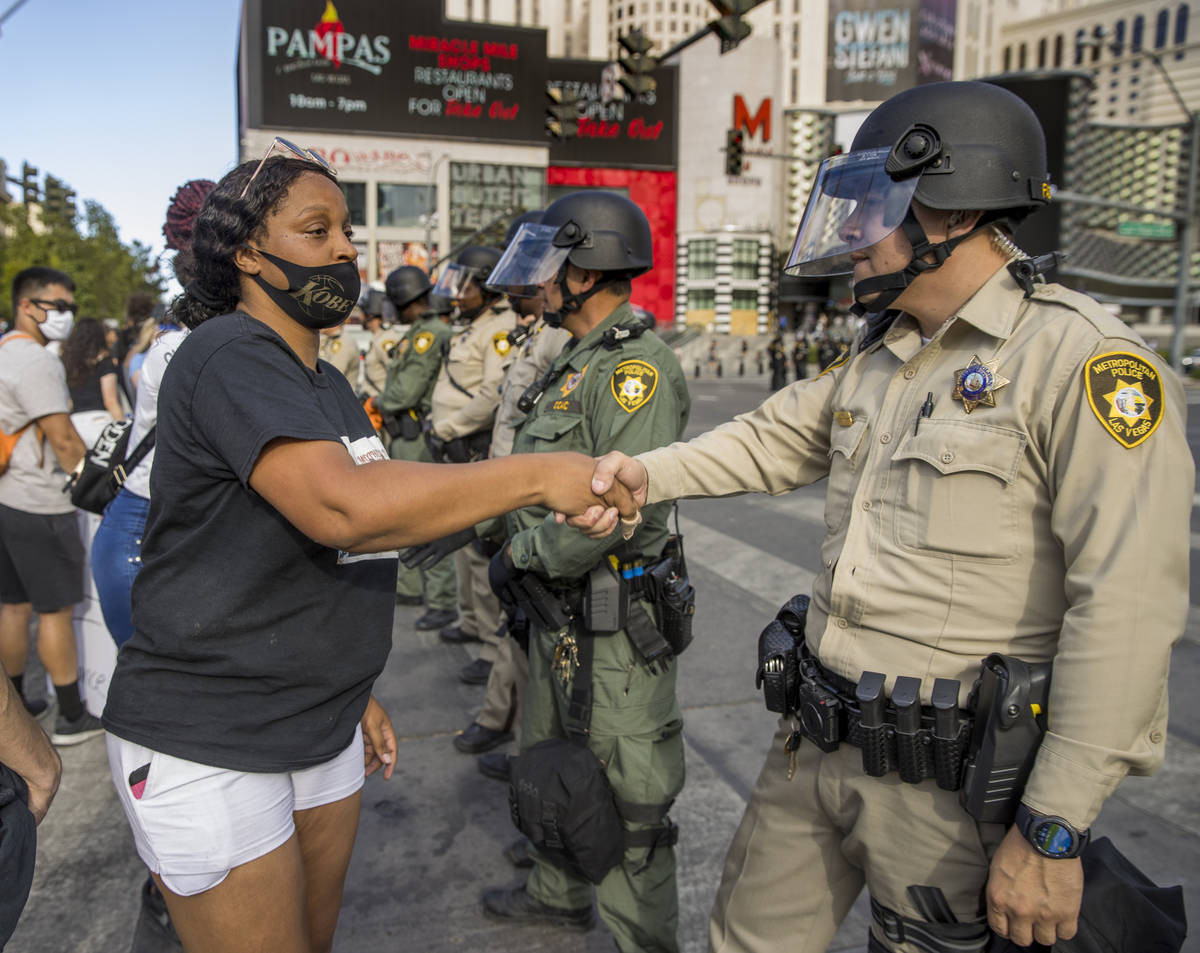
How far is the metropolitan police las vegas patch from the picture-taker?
1.49 m

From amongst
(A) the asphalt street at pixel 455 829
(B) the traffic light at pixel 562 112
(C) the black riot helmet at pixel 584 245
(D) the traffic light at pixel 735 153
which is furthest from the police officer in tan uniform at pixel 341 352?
(D) the traffic light at pixel 735 153

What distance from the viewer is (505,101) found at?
58906 mm

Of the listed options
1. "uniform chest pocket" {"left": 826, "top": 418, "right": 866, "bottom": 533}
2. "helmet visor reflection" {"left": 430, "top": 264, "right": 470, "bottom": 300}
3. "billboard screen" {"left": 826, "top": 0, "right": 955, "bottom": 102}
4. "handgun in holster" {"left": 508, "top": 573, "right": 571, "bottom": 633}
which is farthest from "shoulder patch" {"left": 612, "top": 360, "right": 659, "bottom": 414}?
"billboard screen" {"left": 826, "top": 0, "right": 955, "bottom": 102}

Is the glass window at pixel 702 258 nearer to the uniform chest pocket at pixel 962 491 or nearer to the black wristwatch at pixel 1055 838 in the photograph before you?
the uniform chest pocket at pixel 962 491

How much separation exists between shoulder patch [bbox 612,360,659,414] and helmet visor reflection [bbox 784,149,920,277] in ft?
2.40

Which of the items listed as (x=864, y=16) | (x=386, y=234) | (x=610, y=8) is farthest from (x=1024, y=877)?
(x=610, y=8)

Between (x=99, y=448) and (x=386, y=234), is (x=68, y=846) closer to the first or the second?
(x=99, y=448)

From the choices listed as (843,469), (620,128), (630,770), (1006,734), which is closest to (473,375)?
(630,770)

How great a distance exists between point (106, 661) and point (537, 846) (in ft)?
7.90

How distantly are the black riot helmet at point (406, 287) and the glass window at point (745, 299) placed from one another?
60055 millimetres

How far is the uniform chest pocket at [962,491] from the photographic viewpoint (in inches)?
64.9

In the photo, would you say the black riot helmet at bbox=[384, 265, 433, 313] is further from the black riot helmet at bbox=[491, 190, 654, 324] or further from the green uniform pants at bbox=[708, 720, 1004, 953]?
the green uniform pants at bbox=[708, 720, 1004, 953]

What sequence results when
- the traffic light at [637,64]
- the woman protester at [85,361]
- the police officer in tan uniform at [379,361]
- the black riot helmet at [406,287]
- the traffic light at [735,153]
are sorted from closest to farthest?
the woman protester at [85,361] < the black riot helmet at [406,287] < the police officer in tan uniform at [379,361] < the traffic light at [637,64] < the traffic light at [735,153]

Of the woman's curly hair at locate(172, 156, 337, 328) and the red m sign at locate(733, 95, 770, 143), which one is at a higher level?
the red m sign at locate(733, 95, 770, 143)
